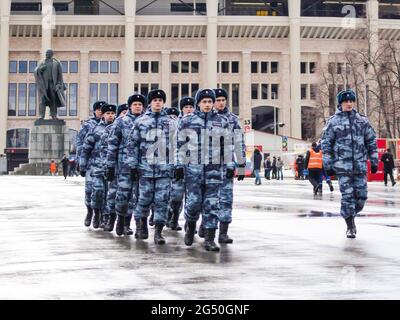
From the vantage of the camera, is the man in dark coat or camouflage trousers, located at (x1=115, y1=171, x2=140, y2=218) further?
the man in dark coat

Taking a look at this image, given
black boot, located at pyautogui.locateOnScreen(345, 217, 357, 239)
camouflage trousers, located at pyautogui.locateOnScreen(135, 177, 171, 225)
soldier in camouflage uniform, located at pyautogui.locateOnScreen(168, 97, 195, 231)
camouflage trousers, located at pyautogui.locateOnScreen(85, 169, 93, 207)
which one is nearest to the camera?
camouflage trousers, located at pyautogui.locateOnScreen(135, 177, 171, 225)

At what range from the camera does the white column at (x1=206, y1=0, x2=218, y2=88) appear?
2749 inches

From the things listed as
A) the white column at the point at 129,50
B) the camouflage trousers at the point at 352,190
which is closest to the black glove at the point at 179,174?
the camouflage trousers at the point at 352,190

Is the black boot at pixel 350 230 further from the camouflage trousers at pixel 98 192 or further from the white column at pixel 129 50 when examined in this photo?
the white column at pixel 129 50

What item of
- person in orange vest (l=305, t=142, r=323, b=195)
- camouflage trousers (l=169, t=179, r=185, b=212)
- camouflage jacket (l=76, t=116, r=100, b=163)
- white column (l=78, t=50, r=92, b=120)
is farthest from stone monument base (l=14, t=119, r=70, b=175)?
white column (l=78, t=50, r=92, b=120)

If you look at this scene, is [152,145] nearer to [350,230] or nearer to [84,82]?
[350,230]

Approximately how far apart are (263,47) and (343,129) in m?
66.8

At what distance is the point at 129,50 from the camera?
231ft

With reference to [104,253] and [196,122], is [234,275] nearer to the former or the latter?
[104,253]

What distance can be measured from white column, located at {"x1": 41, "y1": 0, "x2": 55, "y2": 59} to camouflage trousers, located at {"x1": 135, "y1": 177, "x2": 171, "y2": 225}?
6593 centimetres

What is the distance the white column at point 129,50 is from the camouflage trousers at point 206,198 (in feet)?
213

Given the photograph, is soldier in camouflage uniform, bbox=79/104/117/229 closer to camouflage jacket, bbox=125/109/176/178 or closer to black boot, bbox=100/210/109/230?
black boot, bbox=100/210/109/230

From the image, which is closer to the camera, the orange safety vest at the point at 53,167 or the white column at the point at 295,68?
the orange safety vest at the point at 53,167

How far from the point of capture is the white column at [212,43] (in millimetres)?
69812
